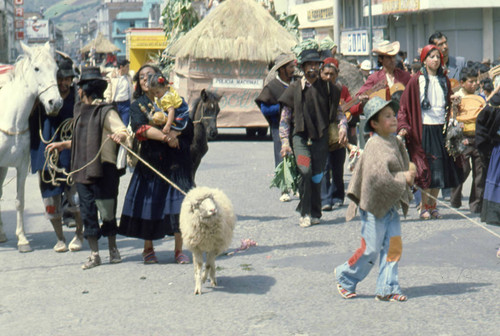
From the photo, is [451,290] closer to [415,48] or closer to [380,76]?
[380,76]

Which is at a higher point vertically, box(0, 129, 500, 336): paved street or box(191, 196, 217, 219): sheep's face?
box(191, 196, 217, 219): sheep's face

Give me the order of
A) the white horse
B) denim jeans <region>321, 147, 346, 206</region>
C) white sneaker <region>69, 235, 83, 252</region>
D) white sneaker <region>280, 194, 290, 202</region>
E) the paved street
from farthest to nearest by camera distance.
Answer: white sneaker <region>280, 194, 290, 202</region> → denim jeans <region>321, 147, 346, 206</region> → white sneaker <region>69, 235, 83, 252</region> → the white horse → the paved street

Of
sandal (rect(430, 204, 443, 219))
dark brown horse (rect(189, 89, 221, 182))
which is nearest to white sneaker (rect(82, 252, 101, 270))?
dark brown horse (rect(189, 89, 221, 182))

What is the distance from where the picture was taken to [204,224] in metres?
7.52

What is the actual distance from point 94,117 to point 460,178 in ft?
15.7

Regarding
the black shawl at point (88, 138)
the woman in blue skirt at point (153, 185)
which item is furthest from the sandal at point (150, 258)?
the black shawl at point (88, 138)

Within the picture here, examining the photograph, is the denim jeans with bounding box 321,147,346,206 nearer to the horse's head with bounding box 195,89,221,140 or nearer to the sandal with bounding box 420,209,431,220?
the sandal with bounding box 420,209,431,220

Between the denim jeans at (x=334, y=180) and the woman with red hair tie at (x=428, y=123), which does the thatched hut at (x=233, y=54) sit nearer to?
the denim jeans at (x=334, y=180)

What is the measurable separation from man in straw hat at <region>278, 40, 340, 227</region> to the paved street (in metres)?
0.45

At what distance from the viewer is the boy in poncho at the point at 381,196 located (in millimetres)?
6922

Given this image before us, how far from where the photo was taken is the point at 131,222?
8922 millimetres

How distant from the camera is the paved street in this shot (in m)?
6.55

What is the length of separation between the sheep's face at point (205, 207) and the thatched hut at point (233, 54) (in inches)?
567

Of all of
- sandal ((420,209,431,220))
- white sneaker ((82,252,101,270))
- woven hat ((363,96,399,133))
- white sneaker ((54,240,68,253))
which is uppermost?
woven hat ((363,96,399,133))
